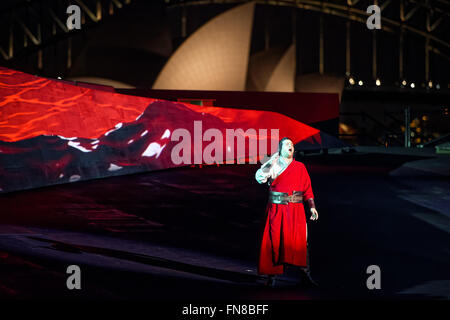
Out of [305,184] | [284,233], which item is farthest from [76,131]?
[284,233]

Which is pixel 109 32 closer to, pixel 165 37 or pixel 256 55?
pixel 165 37

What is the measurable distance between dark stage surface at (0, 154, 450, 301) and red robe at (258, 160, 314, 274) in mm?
227

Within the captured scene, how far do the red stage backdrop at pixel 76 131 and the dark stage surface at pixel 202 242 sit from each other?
64cm

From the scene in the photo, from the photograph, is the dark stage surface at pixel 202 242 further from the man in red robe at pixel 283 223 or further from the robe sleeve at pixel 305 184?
the robe sleeve at pixel 305 184

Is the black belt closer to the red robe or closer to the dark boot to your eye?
the red robe

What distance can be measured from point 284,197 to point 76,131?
1087cm

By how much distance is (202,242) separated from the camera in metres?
7.70

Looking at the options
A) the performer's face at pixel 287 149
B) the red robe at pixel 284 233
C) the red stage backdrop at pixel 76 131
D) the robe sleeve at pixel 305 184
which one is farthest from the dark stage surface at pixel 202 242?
the performer's face at pixel 287 149

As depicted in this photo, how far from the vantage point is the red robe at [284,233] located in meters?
5.36

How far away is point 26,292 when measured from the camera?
494cm

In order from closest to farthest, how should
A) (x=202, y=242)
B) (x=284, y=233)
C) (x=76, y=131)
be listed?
(x=284, y=233), (x=202, y=242), (x=76, y=131)

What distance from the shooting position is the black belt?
17.6 ft

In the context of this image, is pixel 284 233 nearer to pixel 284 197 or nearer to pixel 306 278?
pixel 284 197

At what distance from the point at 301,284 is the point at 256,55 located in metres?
55.0
